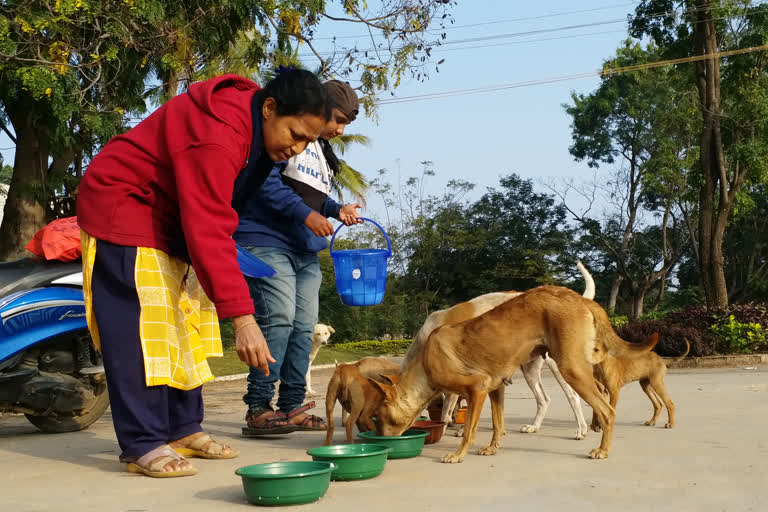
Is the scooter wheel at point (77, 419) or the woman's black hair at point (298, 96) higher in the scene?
the woman's black hair at point (298, 96)

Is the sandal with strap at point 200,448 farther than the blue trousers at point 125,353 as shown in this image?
Yes

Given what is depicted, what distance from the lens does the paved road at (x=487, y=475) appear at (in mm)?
3865

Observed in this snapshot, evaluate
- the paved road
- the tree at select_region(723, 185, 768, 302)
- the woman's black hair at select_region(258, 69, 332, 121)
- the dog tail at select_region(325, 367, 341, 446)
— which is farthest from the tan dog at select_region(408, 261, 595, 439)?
the tree at select_region(723, 185, 768, 302)

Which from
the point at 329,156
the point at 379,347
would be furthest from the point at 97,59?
the point at 379,347

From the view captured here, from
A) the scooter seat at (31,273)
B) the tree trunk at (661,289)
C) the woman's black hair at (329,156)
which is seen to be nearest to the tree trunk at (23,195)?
the scooter seat at (31,273)

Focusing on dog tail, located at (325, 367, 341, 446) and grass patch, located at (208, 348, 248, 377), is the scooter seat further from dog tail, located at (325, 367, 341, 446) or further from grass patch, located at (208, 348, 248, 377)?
grass patch, located at (208, 348, 248, 377)

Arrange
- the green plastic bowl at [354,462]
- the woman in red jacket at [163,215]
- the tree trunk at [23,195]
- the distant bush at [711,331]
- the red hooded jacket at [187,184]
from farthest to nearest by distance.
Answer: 1. the tree trunk at [23,195]
2. the distant bush at [711,331]
3. the green plastic bowl at [354,462]
4. the woman in red jacket at [163,215]
5. the red hooded jacket at [187,184]

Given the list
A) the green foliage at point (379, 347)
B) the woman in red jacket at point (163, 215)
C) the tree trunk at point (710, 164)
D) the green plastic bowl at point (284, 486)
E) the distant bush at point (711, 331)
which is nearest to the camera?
the green plastic bowl at point (284, 486)

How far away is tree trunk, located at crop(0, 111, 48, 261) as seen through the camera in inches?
675

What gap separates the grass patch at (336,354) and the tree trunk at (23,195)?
482 centimetres

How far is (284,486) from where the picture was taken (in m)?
3.78

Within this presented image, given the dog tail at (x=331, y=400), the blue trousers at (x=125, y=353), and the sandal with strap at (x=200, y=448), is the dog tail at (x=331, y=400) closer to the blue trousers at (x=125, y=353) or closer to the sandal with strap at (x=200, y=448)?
the sandal with strap at (x=200, y=448)

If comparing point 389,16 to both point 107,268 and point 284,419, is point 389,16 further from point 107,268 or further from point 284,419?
point 107,268

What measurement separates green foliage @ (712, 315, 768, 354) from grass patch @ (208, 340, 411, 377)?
24.9ft
